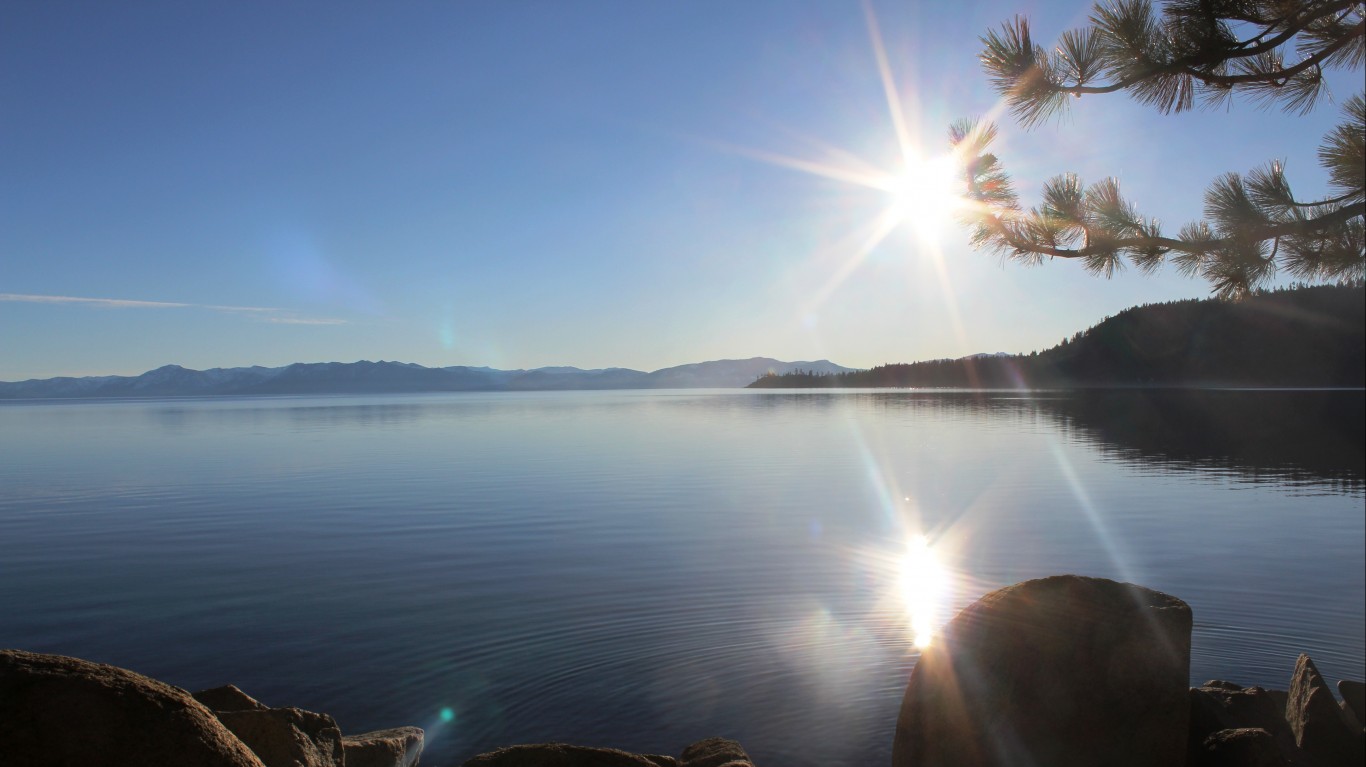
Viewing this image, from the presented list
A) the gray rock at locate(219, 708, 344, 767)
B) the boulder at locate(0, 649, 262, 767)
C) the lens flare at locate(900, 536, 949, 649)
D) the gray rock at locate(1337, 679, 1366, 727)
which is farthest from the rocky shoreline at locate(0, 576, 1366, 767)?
the lens flare at locate(900, 536, 949, 649)

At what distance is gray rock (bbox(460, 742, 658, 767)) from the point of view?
176 inches

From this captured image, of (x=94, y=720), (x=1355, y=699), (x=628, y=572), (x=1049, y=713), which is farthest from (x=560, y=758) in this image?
(x=628, y=572)

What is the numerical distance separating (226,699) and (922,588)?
815 cm

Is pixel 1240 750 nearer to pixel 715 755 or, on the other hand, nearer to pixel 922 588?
pixel 715 755

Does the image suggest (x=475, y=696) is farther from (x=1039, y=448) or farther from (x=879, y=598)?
(x=1039, y=448)

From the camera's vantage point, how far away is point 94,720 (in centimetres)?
308

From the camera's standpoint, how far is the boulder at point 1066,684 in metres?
4.67

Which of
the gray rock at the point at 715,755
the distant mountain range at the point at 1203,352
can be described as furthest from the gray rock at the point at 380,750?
the distant mountain range at the point at 1203,352

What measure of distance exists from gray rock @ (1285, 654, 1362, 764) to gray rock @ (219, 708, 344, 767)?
6.01 metres

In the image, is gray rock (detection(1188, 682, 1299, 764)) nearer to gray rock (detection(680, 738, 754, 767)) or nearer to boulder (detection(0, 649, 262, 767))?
gray rock (detection(680, 738, 754, 767))

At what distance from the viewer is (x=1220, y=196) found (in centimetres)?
740

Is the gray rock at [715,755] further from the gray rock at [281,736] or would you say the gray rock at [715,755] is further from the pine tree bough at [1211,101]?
the pine tree bough at [1211,101]

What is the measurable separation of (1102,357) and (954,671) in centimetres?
15054

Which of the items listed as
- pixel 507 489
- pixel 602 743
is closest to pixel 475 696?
pixel 602 743
